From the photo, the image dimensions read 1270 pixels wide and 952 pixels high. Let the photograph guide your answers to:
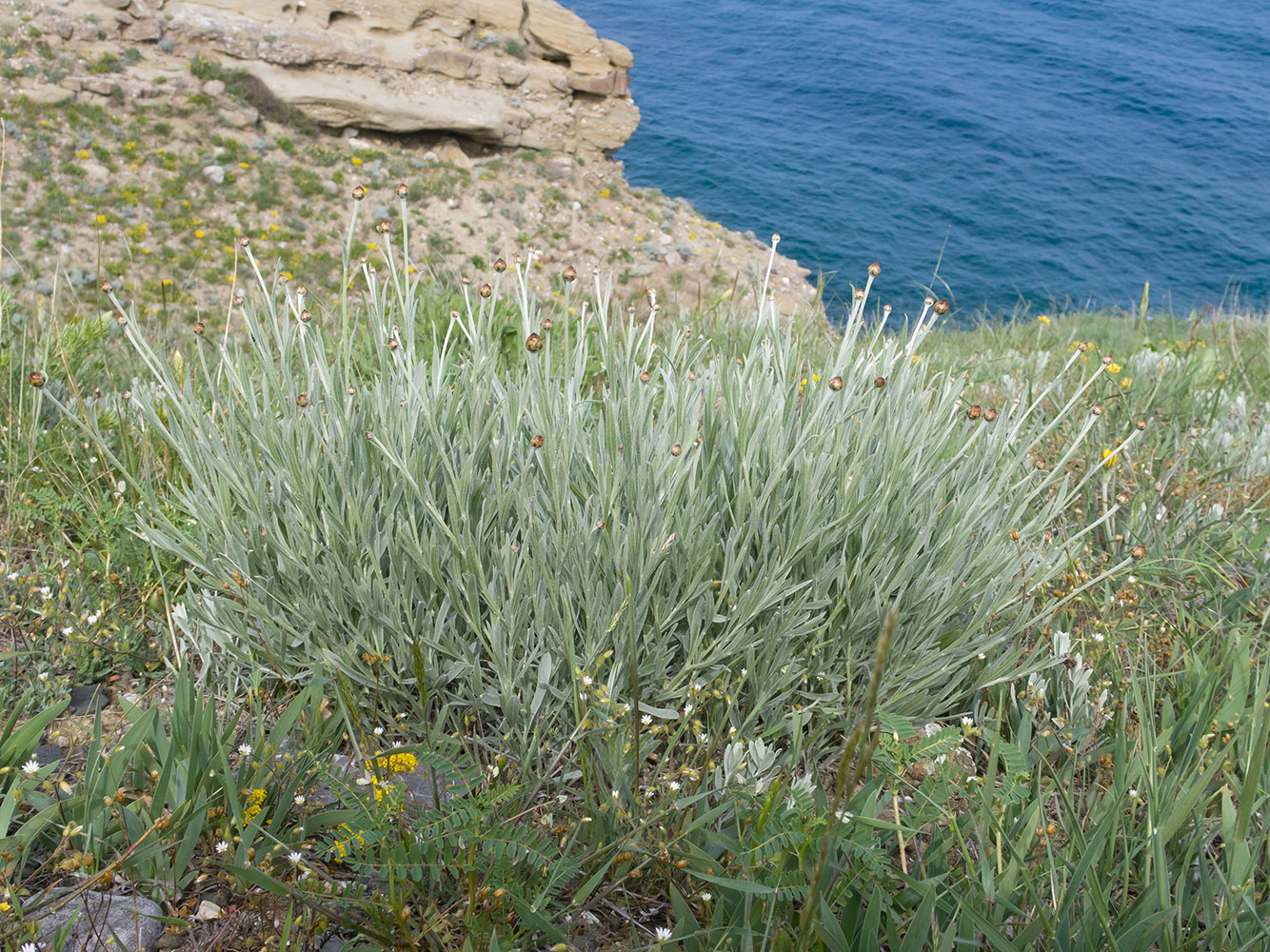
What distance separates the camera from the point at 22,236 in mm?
12289

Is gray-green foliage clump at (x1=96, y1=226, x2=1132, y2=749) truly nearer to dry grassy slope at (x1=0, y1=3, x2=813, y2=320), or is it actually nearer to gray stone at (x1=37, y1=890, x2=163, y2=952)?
gray stone at (x1=37, y1=890, x2=163, y2=952)

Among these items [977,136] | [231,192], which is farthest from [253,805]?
[977,136]

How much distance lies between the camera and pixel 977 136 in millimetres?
36562

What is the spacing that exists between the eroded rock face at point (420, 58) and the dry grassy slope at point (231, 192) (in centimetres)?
56

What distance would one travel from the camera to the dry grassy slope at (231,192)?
12727 millimetres

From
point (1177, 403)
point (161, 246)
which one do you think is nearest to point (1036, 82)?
point (161, 246)

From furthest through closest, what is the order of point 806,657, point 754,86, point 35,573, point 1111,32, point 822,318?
point 1111,32
point 754,86
point 822,318
point 35,573
point 806,657

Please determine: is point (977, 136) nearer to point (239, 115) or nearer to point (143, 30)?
point (239, 115)

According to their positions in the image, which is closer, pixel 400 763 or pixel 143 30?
pixel 400 763

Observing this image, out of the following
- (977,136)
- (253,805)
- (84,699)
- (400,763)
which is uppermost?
(977,136)

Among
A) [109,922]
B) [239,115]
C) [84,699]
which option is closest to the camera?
[109,922]

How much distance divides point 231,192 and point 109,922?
52.1ft

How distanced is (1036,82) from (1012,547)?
5104cm

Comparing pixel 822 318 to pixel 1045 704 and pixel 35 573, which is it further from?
pixel 35 573
